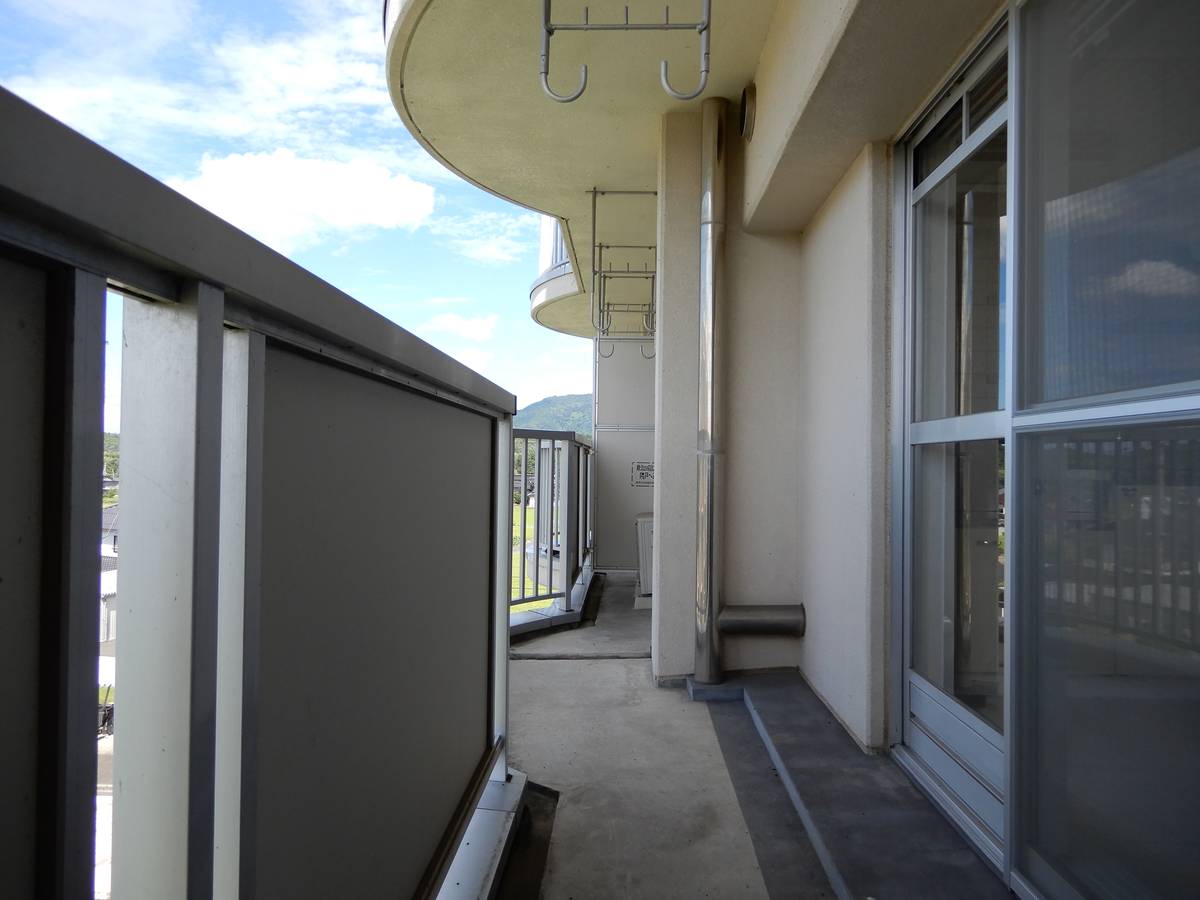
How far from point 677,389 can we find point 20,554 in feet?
11.0

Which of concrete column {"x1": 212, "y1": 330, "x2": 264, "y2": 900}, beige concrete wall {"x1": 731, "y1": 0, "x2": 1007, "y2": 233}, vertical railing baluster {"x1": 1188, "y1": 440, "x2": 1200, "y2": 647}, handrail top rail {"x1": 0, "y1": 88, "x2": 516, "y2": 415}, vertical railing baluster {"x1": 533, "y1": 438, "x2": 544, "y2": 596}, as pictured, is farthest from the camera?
vertical railing baluster {"x1": 533, "y1": 438, "x2": 544, "y2": 596}

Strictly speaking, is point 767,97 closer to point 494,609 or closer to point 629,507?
point 494,609

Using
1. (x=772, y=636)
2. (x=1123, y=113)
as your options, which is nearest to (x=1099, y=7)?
(x=1123, y=113)

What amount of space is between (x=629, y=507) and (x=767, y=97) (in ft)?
18.6

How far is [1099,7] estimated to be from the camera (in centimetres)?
148

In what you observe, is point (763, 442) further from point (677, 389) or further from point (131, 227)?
point (131, 227)

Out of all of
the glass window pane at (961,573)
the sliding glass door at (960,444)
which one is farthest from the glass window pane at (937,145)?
the glass window pane at (961,573)

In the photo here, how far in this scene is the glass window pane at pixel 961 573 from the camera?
1.97 m

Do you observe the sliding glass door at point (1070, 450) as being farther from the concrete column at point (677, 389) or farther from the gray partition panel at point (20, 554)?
the gray partition panel at point (20, 554)

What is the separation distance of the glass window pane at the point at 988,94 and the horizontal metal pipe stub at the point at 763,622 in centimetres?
237

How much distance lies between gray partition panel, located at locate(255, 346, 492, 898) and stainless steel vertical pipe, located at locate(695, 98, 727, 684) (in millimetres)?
2147

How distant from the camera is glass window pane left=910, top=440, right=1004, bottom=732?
197cm

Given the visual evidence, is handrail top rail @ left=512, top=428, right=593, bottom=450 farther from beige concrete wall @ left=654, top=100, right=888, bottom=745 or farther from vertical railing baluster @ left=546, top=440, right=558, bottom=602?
beige concrete wall @ left=654, top=100, right=888, bottom=745

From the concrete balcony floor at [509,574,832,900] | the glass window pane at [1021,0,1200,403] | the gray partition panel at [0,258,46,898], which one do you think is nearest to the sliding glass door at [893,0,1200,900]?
the glass window pane at [1021,0,1200,403]
